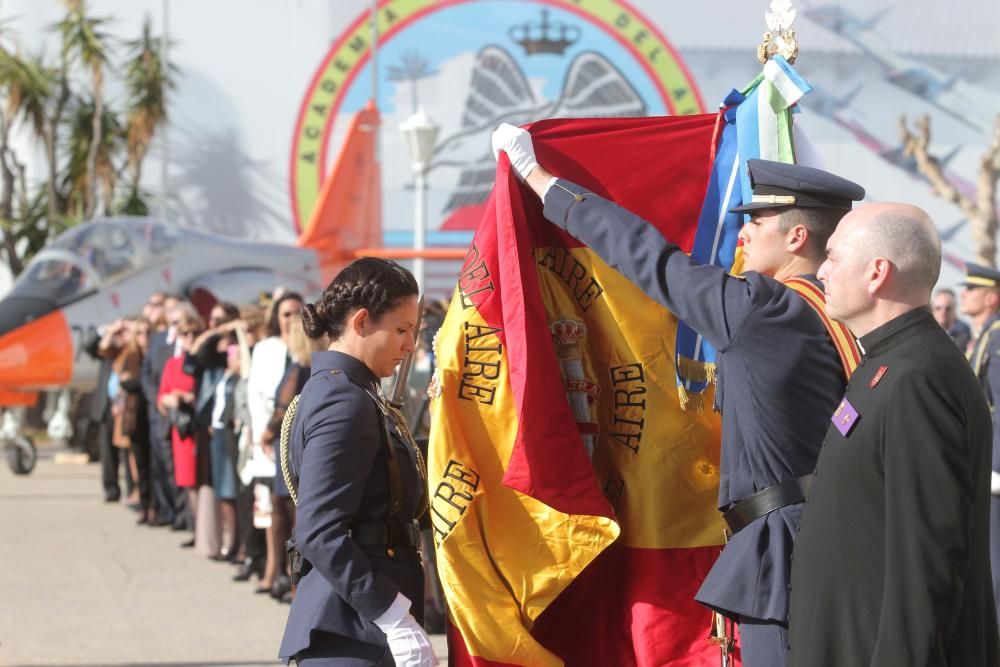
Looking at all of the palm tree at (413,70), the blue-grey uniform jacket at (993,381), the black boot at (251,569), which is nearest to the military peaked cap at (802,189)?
the blue-grey uniform jacket at (993,381)

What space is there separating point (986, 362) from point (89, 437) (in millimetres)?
13770

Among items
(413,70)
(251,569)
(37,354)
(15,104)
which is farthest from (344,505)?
(413,70)

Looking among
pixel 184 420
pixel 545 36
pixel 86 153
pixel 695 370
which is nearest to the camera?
pixel 695 370

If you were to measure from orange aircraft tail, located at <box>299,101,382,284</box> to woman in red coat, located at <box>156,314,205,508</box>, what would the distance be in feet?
33.8

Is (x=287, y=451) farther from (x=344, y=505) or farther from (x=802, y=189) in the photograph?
(x=802, y=189)

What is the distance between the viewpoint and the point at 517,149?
12.0ft

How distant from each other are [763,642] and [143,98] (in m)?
28.0

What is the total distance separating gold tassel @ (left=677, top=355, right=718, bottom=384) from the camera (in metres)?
3.77

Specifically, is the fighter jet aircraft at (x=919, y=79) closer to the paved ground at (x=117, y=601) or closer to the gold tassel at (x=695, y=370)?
the paved ground at (x=117, y=601)

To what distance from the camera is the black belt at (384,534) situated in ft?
10.3

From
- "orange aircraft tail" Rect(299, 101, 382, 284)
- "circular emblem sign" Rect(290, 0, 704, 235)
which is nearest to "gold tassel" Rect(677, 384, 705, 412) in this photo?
"orange aircraft tail" Rect(299, 101, 382, 284)

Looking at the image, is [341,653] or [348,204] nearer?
[341,653]

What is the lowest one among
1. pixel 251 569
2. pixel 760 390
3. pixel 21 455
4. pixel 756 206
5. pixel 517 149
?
pixel 21 455

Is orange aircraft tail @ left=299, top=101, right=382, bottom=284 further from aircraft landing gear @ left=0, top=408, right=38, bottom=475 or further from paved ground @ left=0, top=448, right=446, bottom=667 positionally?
paved ground @ left=0, top=448, right=446, bottom=667
